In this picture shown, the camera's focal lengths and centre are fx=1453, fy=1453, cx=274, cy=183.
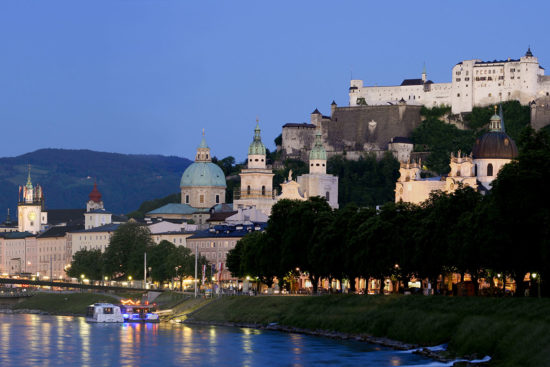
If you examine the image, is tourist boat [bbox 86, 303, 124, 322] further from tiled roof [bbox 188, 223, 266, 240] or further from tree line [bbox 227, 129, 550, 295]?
tiled roof [bbox 188, 223, 266, 240]

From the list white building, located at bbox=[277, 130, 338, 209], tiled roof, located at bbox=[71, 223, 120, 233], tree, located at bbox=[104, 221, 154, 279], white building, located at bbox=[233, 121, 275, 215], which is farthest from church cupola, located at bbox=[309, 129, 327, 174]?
tree, located at bbox=[104, 221, 154, 279]

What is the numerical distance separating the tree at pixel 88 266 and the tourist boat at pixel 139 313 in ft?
136

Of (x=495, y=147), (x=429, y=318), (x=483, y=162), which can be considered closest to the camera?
(x=429, y=318)

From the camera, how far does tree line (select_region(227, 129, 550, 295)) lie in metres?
72.1

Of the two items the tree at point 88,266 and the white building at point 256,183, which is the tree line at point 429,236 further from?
the white building at point 256,183

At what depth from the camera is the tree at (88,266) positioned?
163875mm

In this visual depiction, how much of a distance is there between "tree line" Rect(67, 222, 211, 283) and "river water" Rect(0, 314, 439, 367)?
140 feet

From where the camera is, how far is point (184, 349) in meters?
81.6

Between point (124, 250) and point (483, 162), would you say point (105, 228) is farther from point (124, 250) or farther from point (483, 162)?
point (483, 162)

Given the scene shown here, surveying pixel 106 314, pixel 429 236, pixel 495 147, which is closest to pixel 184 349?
pixel 429 236

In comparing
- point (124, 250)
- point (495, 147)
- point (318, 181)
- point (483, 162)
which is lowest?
point (124, 250)

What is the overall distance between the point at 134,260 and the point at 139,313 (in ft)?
127

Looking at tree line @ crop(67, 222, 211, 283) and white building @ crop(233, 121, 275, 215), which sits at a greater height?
white building @ crop(233, 121, 275, 215)

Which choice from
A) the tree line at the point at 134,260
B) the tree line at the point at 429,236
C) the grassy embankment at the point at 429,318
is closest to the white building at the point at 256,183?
the tree line at the point at 134,260
